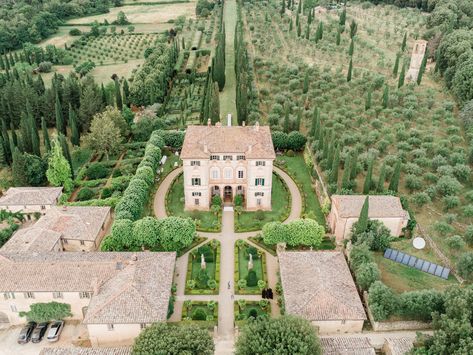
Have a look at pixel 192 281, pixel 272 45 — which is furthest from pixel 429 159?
pixel 272 45

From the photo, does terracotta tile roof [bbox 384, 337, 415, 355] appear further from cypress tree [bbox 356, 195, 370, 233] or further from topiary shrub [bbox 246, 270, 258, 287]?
topiary shrub [bbox 246, 270, 258, 287]

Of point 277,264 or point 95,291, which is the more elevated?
point 95,291

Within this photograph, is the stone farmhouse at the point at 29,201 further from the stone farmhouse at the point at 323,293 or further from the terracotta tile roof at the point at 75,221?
the stone farmhouse at the point at 323,293

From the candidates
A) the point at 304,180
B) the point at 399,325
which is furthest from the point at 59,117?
the point at 399,325

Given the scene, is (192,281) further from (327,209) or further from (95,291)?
(327,209)

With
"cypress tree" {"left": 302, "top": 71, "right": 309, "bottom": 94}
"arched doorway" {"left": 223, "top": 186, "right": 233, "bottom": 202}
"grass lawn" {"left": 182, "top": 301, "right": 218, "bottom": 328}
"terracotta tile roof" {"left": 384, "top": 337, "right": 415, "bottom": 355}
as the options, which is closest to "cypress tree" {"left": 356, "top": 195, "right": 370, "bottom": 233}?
"terracotta tile roof" {"left": 384, "top": 337, "right": 415, "bottom": 355}

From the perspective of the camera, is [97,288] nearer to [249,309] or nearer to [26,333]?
[26,333]

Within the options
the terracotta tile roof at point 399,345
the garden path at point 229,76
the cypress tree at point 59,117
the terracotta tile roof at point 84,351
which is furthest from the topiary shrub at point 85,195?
the terracotta tile roof at point 399,345
